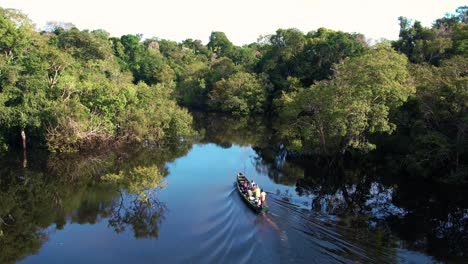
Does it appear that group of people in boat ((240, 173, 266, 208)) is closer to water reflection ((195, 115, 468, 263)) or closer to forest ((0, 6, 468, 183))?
water reflection ((195, 115, 468, 263))

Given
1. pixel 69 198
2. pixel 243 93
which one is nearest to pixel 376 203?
pixel 69 198

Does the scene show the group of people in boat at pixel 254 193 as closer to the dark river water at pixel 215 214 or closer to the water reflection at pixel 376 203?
the dark river water at pixel 215 214

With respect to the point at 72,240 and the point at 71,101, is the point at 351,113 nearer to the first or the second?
the point at 72,240

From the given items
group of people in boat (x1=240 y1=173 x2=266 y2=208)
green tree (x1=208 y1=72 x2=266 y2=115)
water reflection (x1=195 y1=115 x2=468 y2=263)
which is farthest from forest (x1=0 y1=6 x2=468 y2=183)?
green tree (x1=208 y1=72 x2=266 y2=115)

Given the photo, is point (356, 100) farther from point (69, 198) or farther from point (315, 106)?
point (69, 198)

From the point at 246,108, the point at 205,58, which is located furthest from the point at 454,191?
the point at 205,58

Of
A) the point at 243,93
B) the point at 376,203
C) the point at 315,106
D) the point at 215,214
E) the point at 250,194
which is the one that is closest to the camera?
Result: the point at 215,214

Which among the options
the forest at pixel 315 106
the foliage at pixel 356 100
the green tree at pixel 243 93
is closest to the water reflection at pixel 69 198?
the forest at pixel 315 106
